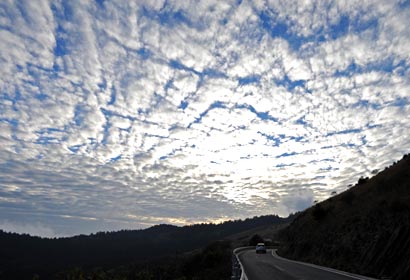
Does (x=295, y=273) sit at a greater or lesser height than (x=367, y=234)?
lesser

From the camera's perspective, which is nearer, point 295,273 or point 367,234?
point 295,273

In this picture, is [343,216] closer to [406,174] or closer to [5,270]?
[406,174]

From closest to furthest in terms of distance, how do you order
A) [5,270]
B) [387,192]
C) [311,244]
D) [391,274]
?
1. [391,274]
2. [387,192]
3. [311,244]
4. [5,270]

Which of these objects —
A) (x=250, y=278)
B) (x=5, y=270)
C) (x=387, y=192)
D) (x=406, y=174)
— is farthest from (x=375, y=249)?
(x=5, y=270)

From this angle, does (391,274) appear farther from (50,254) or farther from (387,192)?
(50,254)

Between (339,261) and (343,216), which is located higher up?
(343,216)

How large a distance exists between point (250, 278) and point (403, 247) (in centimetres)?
725

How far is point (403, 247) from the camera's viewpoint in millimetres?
15805

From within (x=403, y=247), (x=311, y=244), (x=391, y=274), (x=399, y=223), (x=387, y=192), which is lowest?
(x=391, y=274)

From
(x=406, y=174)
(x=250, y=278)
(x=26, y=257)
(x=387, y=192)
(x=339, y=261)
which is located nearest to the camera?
(x=250, y=278)

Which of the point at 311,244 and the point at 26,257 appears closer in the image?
the point at 311,244

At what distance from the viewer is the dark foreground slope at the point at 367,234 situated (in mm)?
16469

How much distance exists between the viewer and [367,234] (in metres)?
21.9

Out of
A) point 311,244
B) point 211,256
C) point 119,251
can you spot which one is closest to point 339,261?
point 311,244
